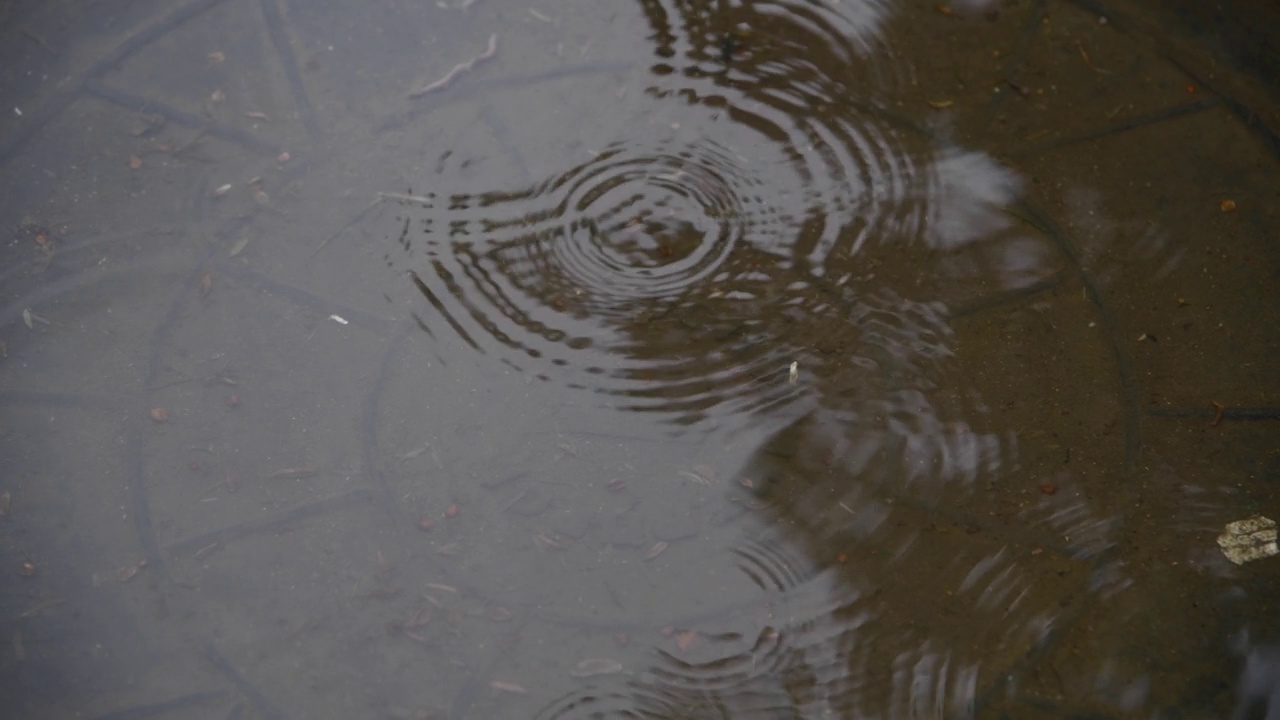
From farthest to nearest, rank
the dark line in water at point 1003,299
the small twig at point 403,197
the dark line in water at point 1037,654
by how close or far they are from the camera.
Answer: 1. the small twig at point 403,197
2. the dark line in water at point 1003,299
3. the dark line in water at point 1037,654

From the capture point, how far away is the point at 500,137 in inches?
106

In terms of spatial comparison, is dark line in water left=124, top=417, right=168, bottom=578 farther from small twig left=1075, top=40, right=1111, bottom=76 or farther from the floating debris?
A: small twig left=1075, top=40, right=1111, bottom=76

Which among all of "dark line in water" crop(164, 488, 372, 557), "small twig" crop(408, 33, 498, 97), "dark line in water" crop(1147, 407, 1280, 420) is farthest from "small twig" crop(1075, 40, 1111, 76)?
"dark line in water" crop(164, 488, 372, 557)

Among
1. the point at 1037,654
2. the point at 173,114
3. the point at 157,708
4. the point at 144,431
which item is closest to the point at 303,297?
the point at 144,431

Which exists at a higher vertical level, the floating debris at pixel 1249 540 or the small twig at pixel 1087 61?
the small twig at pixel 1087 61

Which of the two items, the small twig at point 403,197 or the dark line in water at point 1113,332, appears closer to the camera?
the dark line in water at point 1113,332

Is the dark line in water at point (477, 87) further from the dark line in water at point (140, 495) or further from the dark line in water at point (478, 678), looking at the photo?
the dark line in water at point (478, 678)

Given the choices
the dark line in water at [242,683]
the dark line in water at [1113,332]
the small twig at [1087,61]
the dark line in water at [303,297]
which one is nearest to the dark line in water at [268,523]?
the dark line in water at [242,683]

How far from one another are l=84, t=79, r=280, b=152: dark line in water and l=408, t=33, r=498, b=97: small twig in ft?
1.27

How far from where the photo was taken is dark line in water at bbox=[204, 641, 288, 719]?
83.2 inches

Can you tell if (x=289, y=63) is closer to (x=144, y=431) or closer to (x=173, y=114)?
(x=173, y=114)

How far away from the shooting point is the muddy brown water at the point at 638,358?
2148 millimetres

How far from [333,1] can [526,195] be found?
825 millimetres

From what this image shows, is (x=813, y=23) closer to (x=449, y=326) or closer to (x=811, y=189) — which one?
(x=811, y=189)
